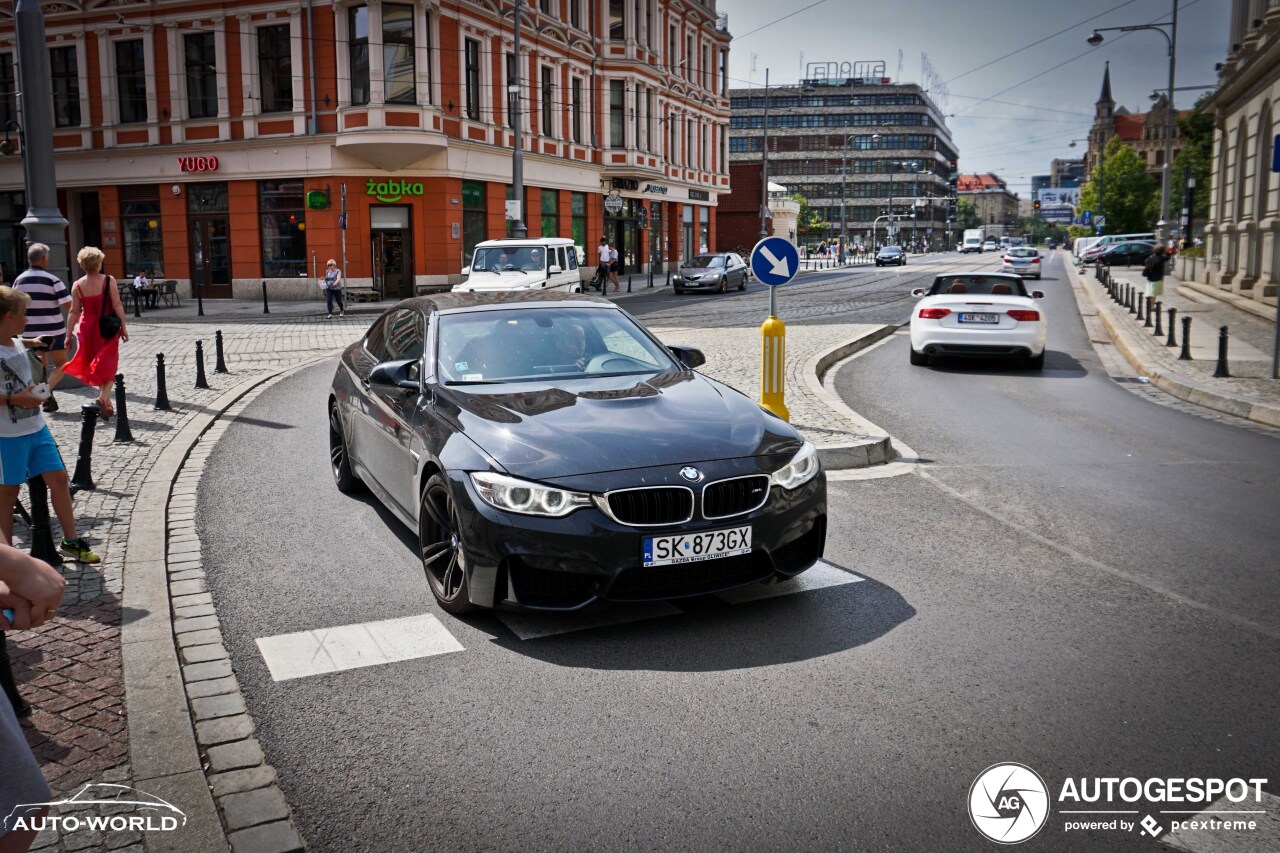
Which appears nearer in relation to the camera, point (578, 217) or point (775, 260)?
point (775, 260)

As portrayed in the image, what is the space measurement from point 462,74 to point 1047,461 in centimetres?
3133

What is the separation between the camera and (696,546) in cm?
511

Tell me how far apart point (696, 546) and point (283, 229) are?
34.1 meters

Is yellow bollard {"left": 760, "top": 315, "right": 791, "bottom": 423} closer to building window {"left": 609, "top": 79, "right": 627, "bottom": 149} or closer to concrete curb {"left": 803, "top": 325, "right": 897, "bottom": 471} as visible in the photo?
concrete curb {"left": 803, "top": 325, "right": 897, "bottom": 471}

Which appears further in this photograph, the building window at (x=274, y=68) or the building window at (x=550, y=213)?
the building window at (x=550, y=213)

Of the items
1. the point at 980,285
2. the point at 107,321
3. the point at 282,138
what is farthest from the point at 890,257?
the point at 107,321

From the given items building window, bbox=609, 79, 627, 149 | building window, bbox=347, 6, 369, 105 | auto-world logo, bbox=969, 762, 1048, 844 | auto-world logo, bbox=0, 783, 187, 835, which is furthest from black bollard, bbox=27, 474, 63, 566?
building window, bbox=609, 79, 627, 149

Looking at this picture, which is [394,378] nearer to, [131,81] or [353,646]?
[353,646]

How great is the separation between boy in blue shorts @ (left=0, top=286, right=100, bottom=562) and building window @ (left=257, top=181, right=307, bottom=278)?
3129 cm

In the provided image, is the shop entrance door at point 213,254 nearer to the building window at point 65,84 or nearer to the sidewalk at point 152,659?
the building window at point 65,84

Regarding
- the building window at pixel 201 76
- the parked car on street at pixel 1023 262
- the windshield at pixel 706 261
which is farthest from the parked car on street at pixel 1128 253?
the building window at pixel 201 76

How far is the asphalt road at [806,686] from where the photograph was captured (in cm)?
361

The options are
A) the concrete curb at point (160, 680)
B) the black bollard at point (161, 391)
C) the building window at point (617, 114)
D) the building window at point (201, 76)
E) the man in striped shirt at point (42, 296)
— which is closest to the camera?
the concrete curb at point (160, 680)

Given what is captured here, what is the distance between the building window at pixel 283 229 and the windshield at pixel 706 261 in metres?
13.9
